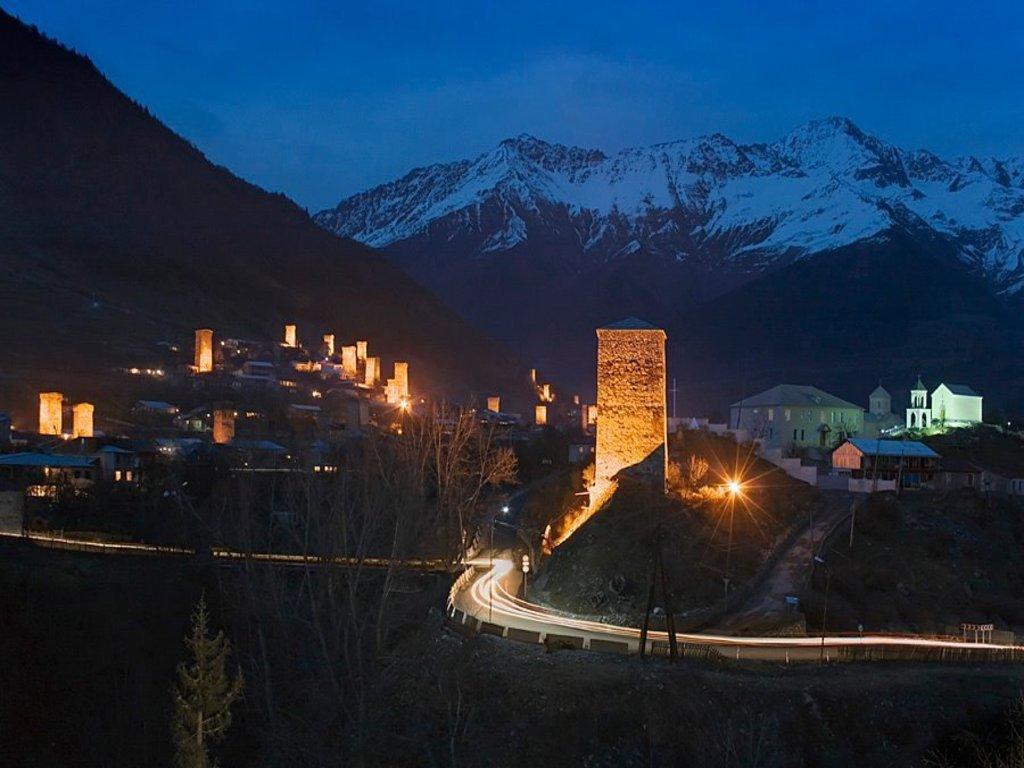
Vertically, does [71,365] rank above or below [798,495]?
above

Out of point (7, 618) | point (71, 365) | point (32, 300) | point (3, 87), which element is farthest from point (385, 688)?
point (3, 87)

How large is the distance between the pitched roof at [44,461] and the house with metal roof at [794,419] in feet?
110

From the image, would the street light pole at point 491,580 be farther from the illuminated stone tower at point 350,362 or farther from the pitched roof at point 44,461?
the illuminated stone tower at point 350,362

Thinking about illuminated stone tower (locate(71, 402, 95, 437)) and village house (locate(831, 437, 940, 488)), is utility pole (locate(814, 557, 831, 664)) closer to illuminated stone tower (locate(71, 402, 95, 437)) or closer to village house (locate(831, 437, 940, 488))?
village house (locate(831, 437, 940, 488))

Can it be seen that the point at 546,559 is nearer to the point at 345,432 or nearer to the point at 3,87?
the point at 345,432

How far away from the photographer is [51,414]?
68938 mm

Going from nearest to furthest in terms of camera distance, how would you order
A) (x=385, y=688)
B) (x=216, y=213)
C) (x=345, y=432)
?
(x=385, y=688)
(x=345, y=432)
(x=216, y=213)

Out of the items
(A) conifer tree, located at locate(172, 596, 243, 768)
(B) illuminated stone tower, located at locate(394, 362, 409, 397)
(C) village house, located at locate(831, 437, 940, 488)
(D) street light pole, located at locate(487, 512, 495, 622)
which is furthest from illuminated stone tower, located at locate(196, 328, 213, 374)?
(A) conifer tree, located at locate(172, 596, 243, 768)

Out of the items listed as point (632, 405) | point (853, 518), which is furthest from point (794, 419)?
point (632, 405)

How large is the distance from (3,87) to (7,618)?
170m

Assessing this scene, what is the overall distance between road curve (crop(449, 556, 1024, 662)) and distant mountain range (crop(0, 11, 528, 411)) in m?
54.1

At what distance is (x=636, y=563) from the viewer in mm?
33656

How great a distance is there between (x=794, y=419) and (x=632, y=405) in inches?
860

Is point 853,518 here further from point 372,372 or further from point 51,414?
point 372,372
